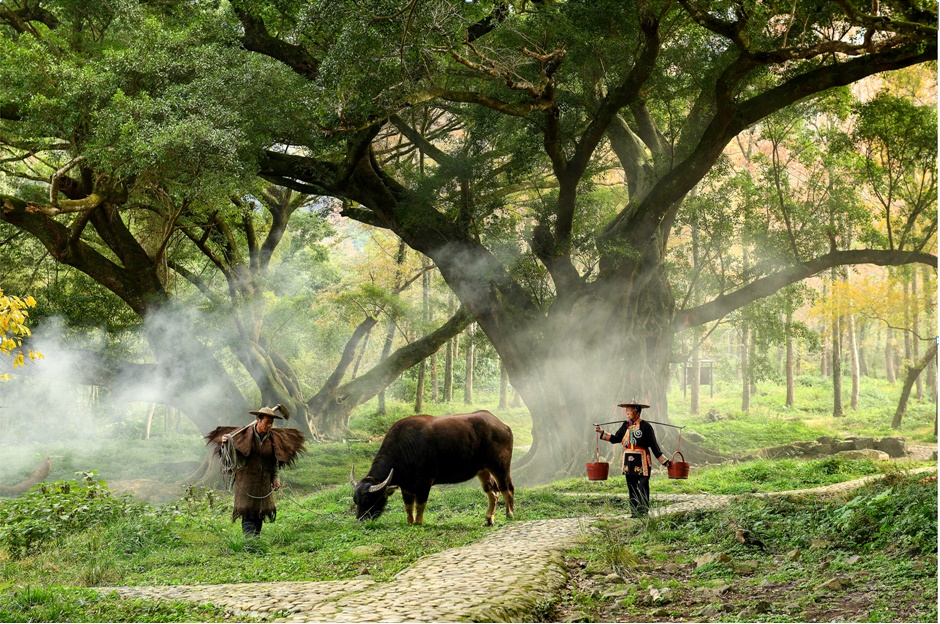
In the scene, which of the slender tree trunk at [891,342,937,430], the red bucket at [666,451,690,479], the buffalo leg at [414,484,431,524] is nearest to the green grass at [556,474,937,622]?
the red bucket at [666,451,690,479]

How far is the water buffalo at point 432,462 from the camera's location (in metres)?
9.91

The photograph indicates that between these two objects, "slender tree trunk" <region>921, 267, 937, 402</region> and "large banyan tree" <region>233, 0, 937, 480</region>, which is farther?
"slender tree trunk" <region>921, 267, 937, 402</region>

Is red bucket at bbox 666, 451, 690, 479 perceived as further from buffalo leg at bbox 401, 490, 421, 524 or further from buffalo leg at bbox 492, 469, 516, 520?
buffalo leg at bbox 401, 490, 421, 524

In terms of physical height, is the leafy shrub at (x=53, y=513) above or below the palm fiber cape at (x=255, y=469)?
below

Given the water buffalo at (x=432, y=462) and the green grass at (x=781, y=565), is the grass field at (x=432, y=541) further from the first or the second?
the water buffalo at (x=432, y=462)

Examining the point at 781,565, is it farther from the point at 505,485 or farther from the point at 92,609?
the point at 92,609

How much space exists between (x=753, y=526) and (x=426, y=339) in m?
17.0

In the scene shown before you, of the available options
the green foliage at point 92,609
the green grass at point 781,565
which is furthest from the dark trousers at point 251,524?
the green grass at point 781,565

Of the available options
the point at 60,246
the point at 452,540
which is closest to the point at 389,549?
the point at 452,540

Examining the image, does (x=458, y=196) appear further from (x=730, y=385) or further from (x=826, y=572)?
(x=730, y=385)

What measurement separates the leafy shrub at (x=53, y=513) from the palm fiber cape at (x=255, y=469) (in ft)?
5.41

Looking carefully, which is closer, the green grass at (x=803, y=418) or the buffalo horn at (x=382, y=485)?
the buffalo horn at (x=382, y=485)

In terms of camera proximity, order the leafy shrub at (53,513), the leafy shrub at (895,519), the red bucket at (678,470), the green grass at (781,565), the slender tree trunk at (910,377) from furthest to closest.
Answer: the slender tree trunk at (910,377) < the red bucket at (678,470) < the leafy shrub at (53,513) < the leafy shrub at (895,519) < the green grass at (781,565)

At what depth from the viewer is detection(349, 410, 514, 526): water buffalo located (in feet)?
32.5
